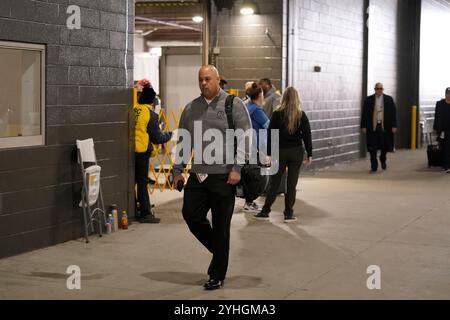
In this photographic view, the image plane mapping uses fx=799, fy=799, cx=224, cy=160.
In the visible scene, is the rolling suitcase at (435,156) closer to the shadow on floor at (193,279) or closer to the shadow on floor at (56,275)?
the shadow on floor at (193,279)

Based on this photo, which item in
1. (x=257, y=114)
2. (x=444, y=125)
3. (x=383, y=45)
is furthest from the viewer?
(x=383, y=45)

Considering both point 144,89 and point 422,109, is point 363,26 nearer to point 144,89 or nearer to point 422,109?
point 422,109

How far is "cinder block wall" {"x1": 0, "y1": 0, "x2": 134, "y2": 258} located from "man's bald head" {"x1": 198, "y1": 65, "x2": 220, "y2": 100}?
7.52 ft

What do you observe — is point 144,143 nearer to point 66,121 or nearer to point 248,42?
point 66,121

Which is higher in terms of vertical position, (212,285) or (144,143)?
(144,143)

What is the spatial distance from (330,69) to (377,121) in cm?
183

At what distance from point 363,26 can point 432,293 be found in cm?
1384

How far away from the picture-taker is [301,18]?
15.7m

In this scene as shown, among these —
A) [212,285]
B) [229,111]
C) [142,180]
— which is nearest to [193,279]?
[212,285]

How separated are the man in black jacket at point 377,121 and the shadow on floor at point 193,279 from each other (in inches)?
376

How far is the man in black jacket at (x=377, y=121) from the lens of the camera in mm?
16250

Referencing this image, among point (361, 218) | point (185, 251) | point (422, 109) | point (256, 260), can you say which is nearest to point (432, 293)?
point (256, 260)

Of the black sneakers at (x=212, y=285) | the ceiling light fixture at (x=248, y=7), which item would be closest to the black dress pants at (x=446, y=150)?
the ceiling light fixture at (x=248, y=7)

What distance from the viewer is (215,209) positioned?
671cm
